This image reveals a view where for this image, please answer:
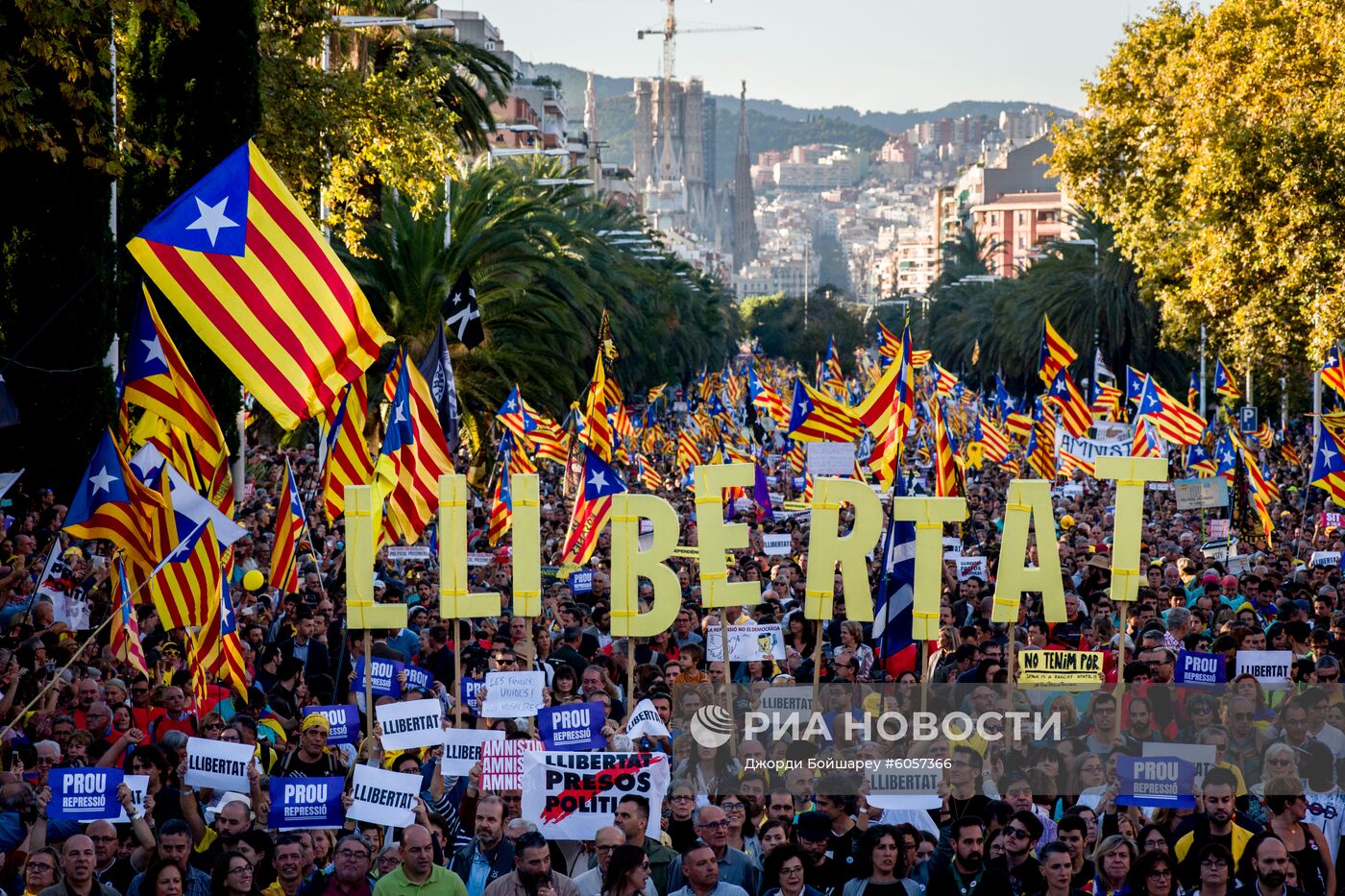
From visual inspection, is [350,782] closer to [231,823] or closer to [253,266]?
[231,823]

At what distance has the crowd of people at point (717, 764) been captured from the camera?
26.3 feet

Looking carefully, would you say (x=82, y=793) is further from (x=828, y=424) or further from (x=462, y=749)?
(x=828, y=424)

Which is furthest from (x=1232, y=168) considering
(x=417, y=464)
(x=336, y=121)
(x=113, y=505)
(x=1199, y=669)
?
→ (x=113, y=505)

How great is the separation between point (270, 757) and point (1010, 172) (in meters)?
153

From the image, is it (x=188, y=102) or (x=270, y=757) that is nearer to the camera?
(x=270, y=757)

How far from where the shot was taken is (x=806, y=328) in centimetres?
13838

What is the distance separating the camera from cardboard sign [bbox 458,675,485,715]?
11205 mm

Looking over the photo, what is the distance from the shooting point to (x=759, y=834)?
349 inches

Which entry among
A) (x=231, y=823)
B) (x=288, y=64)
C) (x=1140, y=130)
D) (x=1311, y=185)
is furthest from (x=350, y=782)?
(x=1140, y=130)

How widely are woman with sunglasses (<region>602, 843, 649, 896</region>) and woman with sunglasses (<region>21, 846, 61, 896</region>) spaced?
2.25 meters

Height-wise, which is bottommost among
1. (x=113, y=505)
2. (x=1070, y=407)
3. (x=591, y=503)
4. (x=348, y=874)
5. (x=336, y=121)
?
(x=348, y=874)

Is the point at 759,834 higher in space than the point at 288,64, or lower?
lower

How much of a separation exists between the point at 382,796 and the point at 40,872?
5.19 feet

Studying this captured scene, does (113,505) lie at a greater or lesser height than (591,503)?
greater
